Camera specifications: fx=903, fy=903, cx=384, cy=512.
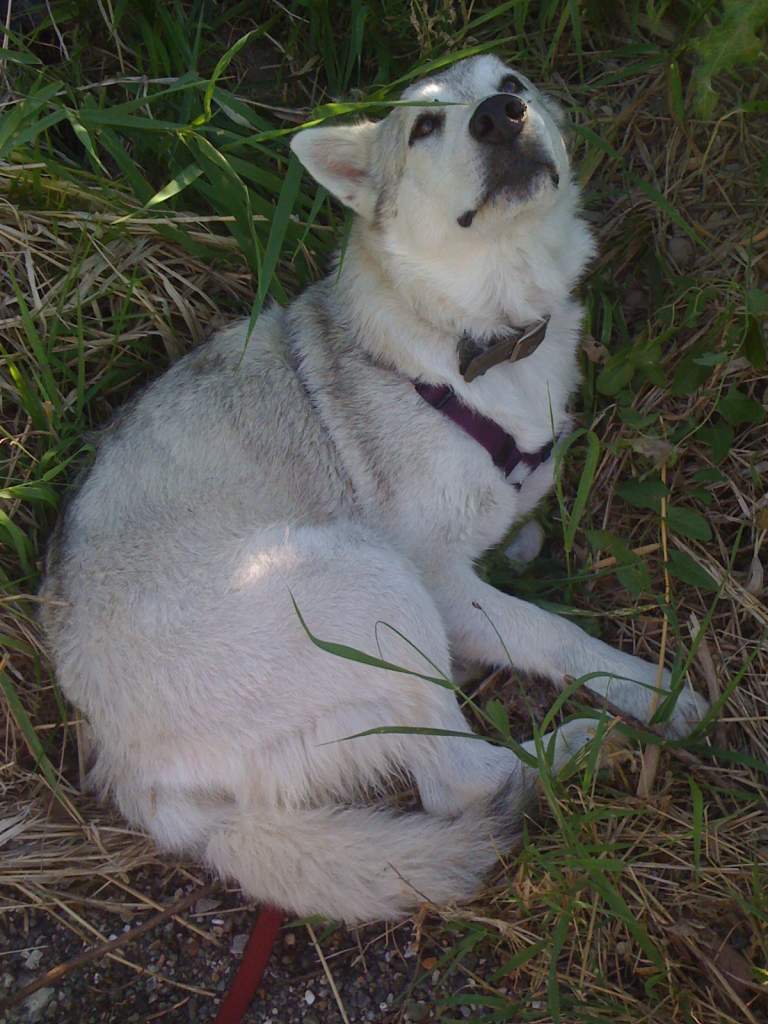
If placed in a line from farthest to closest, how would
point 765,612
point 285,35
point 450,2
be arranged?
1. point 285,35
2. point 450,2
3. point 765,612

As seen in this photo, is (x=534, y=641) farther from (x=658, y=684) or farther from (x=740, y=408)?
(x=740, y=408)

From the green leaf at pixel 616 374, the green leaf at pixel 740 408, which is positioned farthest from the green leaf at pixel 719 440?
the green leaf at pixel 616 374

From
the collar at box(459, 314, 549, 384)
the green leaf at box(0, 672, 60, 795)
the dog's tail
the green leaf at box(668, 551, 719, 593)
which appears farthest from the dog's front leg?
the green leaf at box(0, 672, 60, 795)

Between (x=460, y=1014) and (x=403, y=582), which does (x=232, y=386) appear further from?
(x=460, y=1014)

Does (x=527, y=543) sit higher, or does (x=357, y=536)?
(x=357, y=536)

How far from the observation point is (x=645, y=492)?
9.75 ft

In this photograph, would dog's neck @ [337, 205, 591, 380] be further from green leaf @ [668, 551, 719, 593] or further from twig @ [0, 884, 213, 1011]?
twig @ [0, 884, 213, 1011]

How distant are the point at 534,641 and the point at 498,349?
935mm

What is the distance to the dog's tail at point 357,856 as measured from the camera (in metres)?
2.38

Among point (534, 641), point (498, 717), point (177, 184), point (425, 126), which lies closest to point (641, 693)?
point (534, 641)

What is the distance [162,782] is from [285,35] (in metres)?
2.91

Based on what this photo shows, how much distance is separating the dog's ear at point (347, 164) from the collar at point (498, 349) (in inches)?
21.1

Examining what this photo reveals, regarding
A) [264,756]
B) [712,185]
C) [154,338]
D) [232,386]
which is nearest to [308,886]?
[264,756]

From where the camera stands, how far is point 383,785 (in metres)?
2.72
